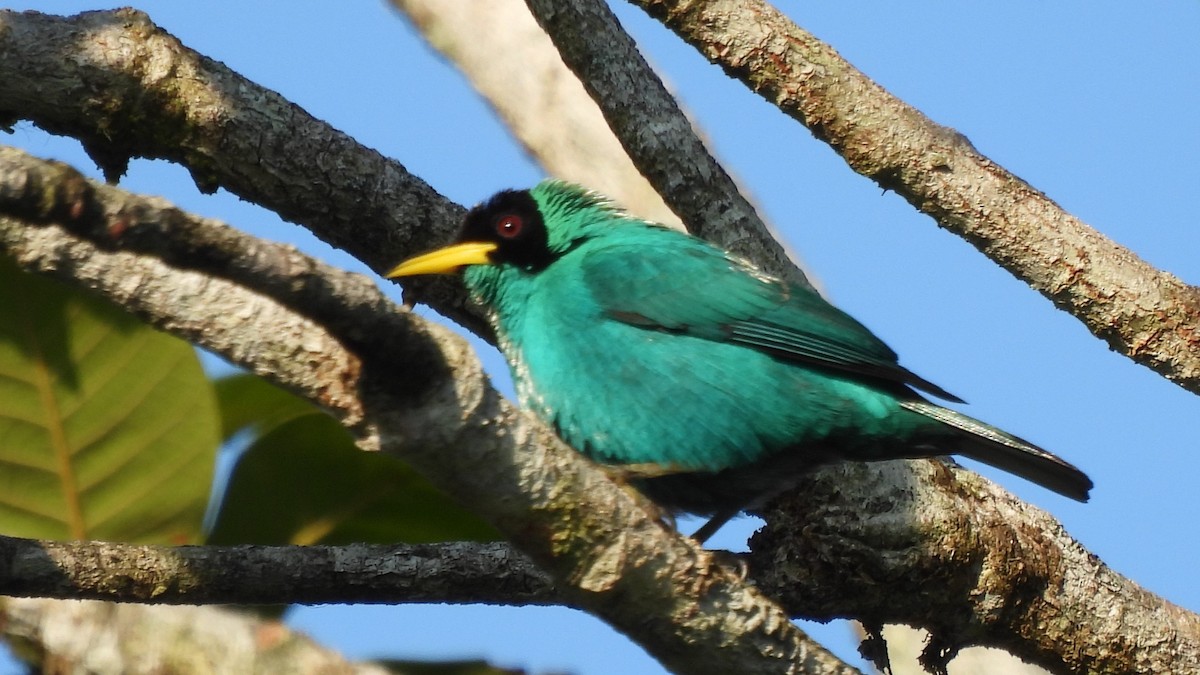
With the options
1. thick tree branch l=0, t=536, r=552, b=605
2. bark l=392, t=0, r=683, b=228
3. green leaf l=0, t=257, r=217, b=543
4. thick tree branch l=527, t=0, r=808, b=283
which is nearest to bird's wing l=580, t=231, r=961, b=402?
thick tree branch l=527, t=0, r=808, b=283

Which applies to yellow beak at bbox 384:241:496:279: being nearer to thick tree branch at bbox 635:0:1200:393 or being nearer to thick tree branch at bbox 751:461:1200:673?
thick tree branch at bbox 635:0:1200:393

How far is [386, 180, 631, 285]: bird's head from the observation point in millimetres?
5309

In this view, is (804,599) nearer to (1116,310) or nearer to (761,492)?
(761,492)

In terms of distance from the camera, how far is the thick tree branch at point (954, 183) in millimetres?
4762

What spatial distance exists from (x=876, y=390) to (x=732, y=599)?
1.86 meters

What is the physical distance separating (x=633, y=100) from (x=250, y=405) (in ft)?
5.55

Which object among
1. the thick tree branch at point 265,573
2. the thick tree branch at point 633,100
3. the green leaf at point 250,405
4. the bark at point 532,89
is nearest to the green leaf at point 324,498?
the green leaf at point 250,405

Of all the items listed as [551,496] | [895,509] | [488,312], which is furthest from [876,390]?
[551,496]

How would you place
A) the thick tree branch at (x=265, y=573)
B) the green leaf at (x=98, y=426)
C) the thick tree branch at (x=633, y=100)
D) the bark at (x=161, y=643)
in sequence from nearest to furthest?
the bark at (x=161, y=643)
the thick tree branch at (x=265, y=573)
the green leaf at (x=98, y=426)
the thick tree branch at (x=633, y=100)

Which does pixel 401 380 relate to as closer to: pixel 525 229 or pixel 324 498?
pixel 324 498

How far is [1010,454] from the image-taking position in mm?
5020

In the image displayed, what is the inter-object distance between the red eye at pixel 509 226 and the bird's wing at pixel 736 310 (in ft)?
1.04

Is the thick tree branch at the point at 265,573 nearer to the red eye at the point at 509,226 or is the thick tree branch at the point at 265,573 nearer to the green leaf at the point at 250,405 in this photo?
the green leaf at the point at 250,405

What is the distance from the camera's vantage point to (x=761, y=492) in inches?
202
